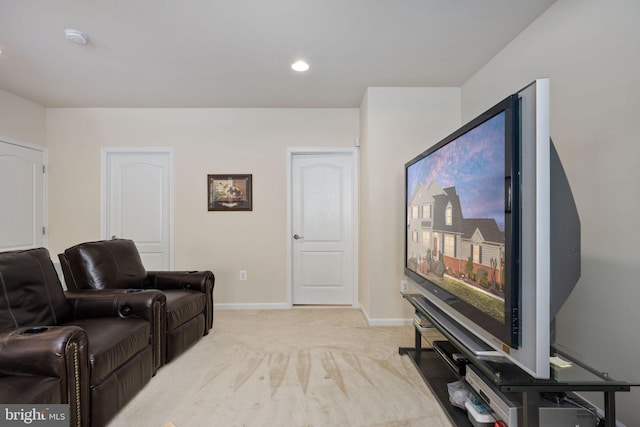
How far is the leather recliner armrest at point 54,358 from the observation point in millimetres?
1440

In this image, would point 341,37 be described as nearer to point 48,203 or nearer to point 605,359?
point 605,359

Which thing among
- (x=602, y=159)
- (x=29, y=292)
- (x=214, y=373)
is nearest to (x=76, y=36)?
(x=29, y=292)

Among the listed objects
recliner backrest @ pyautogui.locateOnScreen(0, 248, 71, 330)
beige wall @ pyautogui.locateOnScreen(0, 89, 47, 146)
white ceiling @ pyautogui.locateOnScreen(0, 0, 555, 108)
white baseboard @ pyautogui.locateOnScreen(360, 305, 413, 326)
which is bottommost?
white baseboard @ pyautogui.locateOnScreen(360, 305, 413, 326)

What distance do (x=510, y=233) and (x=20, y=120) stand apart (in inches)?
190

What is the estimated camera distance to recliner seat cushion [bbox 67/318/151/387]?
5.58 feet

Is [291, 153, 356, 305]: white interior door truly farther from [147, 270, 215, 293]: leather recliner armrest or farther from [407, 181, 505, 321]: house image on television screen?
[407, 181, 505, 321]: house image on television screen

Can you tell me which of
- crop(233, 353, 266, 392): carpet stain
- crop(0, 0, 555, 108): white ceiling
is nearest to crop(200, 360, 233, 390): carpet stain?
crop(233, 353, 266, 392): carpet stain

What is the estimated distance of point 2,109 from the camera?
3.47m

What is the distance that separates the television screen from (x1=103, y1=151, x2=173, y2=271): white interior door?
10.5 feet

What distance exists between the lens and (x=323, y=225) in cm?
415

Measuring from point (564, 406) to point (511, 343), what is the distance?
0.36 m

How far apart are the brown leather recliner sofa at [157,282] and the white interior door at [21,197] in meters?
1.71

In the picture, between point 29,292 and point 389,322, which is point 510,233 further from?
point 29,292

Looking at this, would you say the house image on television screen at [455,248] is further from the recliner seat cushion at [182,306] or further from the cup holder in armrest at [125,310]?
the cup holder in armrest at [125,310]
